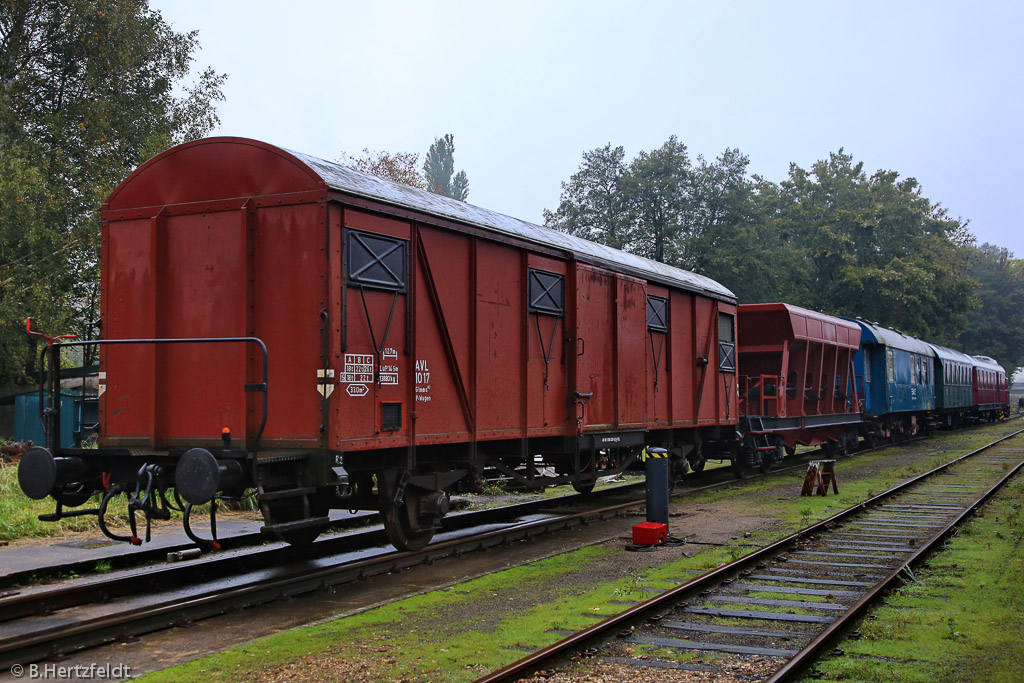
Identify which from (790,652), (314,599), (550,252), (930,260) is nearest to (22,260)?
(550,252)

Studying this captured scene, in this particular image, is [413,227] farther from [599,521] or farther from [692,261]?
[692,261]

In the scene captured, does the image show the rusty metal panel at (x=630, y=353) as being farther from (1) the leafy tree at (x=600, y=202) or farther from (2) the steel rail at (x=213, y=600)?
(1) the leafy tree at (x=600, y=202)

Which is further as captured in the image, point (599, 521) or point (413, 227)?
point (599, 521)

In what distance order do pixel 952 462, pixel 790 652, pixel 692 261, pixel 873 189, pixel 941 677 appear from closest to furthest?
pixel 941 677 < pixel 790 652 < pixel 952 462 < pixel 692 261 < pixel 873 189

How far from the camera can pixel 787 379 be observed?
20.2 m

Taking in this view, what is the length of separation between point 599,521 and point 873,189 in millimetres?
44416

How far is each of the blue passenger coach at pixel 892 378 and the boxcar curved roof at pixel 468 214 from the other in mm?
12883

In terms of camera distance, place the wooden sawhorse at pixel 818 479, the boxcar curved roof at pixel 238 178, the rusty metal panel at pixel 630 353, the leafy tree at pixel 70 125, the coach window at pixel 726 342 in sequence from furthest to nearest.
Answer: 1. the leafy tree at pixel 70 125
2. the coach window at pixel 726 342
3. the wooden sawhorse at pixel 818 479
4. the rusty metal panel at pixel 630 353
5. the boxcar curved roof at pixel 238 178

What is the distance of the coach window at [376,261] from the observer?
787 cm

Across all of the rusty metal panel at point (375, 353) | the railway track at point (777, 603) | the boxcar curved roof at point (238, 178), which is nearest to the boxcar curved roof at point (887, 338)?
the railway track at point (777, 603)

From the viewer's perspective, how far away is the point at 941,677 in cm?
A: 528

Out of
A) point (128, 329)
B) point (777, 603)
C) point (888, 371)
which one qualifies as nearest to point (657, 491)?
point (777, 603)

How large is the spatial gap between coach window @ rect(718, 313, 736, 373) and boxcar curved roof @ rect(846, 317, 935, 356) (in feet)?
33.2

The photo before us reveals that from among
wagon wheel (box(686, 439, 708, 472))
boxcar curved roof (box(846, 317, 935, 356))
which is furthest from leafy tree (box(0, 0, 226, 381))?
boxcar curved roof (box(846, 317, 935, 356))
